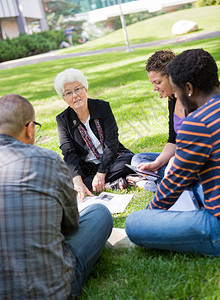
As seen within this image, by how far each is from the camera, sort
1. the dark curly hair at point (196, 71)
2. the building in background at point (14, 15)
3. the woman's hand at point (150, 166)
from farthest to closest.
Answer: the building in background at point (14, 15)
the woman's hand at point (150, 166)
the dark curly hair at point (196, 71)

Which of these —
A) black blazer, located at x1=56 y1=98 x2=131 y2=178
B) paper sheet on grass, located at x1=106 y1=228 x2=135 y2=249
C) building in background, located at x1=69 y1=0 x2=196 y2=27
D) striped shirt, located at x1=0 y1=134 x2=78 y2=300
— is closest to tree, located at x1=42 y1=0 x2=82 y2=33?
building in background, located at x1=69 y1=0 x2=196 y2=27

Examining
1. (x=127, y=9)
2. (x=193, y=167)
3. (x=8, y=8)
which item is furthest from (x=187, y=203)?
(x=127, y=9)

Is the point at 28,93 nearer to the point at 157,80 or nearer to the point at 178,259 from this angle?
the point at 157,80

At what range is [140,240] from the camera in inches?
93.8

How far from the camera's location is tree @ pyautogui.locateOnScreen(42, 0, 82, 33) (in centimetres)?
4606

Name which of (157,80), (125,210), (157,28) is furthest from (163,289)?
(157,28)

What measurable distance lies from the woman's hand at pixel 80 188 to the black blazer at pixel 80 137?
0.24ft

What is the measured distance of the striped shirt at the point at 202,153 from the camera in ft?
6.41

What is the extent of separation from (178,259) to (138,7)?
42272 millimetres

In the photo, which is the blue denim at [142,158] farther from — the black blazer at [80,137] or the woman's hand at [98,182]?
the woman's hand at [98,182]

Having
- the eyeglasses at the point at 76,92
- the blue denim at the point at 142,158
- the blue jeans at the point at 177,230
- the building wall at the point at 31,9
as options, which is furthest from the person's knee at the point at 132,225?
the building wall at the point at 31,9

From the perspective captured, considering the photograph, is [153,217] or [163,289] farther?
[153,217]

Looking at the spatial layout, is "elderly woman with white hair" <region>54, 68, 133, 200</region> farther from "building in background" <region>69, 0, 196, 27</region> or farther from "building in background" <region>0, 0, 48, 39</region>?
"building in background" <region>69, 0, 196, 27</region>

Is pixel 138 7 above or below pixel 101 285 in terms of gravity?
above
